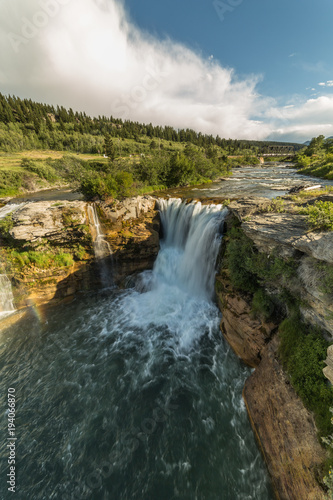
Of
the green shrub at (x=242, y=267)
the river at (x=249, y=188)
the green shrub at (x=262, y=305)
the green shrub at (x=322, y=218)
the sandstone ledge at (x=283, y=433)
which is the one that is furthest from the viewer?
the river at (x=249, y=188)

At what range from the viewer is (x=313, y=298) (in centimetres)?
705

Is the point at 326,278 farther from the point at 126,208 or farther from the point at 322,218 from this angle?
the point at 126,208

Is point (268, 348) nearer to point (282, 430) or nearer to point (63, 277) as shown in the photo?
point (282, 430)

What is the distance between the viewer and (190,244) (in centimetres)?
1767

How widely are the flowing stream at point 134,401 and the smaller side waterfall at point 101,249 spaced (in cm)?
305

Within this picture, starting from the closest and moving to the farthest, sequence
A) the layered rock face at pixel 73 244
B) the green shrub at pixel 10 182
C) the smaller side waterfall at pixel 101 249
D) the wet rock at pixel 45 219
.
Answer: the wet rock at pixel 45 219
the layered rock face at pixel 73 244
the smaller side waterfall at pixel 101 249
the green shrub at pixel 10 182

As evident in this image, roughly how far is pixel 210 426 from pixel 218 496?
1972 millimetres

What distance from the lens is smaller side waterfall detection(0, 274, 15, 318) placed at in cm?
1527

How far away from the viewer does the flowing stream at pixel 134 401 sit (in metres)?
7.01

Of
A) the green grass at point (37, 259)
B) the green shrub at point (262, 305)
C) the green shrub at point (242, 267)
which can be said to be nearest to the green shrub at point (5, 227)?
the green grass at point (37, 259)

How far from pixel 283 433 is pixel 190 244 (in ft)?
44.1

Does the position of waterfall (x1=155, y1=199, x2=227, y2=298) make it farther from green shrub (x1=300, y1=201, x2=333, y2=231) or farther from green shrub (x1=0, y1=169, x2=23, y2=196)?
green shrub (x1=0, y1=169, x2=23, y2=196)

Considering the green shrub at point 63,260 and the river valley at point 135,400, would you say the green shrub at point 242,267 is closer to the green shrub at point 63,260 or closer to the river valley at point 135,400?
the river valley at point 135,400

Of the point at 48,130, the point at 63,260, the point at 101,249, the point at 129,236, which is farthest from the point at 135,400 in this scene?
the point at 48,130
